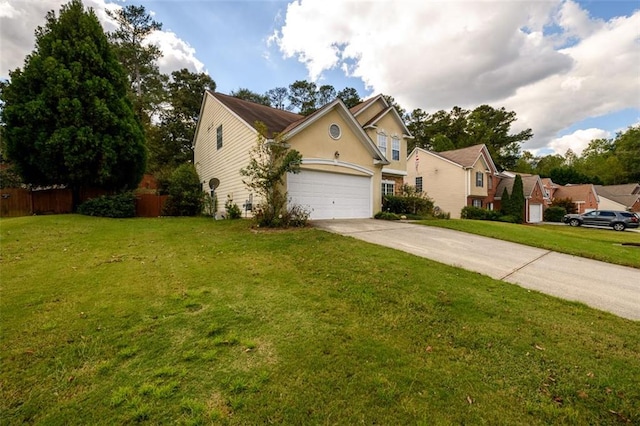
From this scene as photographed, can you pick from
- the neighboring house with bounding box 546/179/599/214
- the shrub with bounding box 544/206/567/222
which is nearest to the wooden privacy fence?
the shrub with bounding box 544/206/567/222

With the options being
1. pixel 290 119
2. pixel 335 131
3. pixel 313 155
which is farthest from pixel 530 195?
pixel 313 155

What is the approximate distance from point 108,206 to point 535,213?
39.5 meters

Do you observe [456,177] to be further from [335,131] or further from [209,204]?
[209,204]

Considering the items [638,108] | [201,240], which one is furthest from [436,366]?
[638,108]

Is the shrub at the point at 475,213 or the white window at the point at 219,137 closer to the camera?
the white window at the point at 219,137

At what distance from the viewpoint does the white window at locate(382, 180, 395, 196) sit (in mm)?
18766

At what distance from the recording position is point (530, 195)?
29.6m

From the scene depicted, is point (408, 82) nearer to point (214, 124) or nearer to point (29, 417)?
point (214, 124)

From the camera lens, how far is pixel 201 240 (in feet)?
26.1

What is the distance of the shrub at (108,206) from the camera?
41.0 ft

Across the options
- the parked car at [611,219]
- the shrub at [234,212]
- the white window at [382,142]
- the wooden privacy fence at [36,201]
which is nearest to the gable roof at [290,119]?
the shrub at [234,212]

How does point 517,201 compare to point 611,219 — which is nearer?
point 611,219

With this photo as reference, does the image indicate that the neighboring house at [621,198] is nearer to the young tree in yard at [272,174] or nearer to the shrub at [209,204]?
the young tree in yard at [272,174]

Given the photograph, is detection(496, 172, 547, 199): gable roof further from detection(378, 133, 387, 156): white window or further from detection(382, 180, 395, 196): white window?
detection(378, 133, 387, 156): white window
